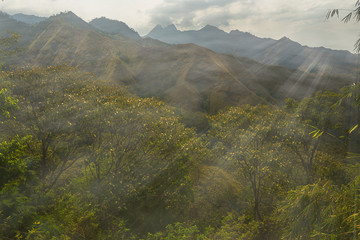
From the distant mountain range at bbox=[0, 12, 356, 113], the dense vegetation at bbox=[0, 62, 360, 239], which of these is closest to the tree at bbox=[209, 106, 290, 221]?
the dense vegetation at bbox=[0, 62, 360, 239]

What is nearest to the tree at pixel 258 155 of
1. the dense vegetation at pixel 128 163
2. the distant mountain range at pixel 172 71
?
the dense vegetation at pixel 128 163

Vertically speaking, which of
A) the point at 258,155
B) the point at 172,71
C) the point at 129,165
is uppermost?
the point at 172,71

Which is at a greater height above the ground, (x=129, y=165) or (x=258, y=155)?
(x=258, y=155)

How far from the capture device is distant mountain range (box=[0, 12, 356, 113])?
83.6m

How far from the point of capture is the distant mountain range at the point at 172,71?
83.6 meters

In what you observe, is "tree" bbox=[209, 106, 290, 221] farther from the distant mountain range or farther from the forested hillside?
the distant mountain range

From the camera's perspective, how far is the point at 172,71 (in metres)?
101

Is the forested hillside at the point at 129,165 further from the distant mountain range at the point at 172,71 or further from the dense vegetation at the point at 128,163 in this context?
the distant mountain range at the point at 172,71

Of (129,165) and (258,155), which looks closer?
(258,155)

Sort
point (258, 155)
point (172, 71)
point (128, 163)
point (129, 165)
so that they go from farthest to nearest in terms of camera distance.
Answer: point (172, 71) < point (128, 163) < point (129, 165) < point (258, 155)

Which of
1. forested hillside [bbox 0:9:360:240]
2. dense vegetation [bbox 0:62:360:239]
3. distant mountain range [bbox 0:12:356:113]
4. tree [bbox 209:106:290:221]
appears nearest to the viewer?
forested hillside [bbox 0:9:360:240]

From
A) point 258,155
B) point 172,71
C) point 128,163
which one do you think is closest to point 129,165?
point 128,163

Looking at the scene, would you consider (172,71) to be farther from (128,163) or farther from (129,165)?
(129,165)

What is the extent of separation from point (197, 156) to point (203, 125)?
25.8 meters
